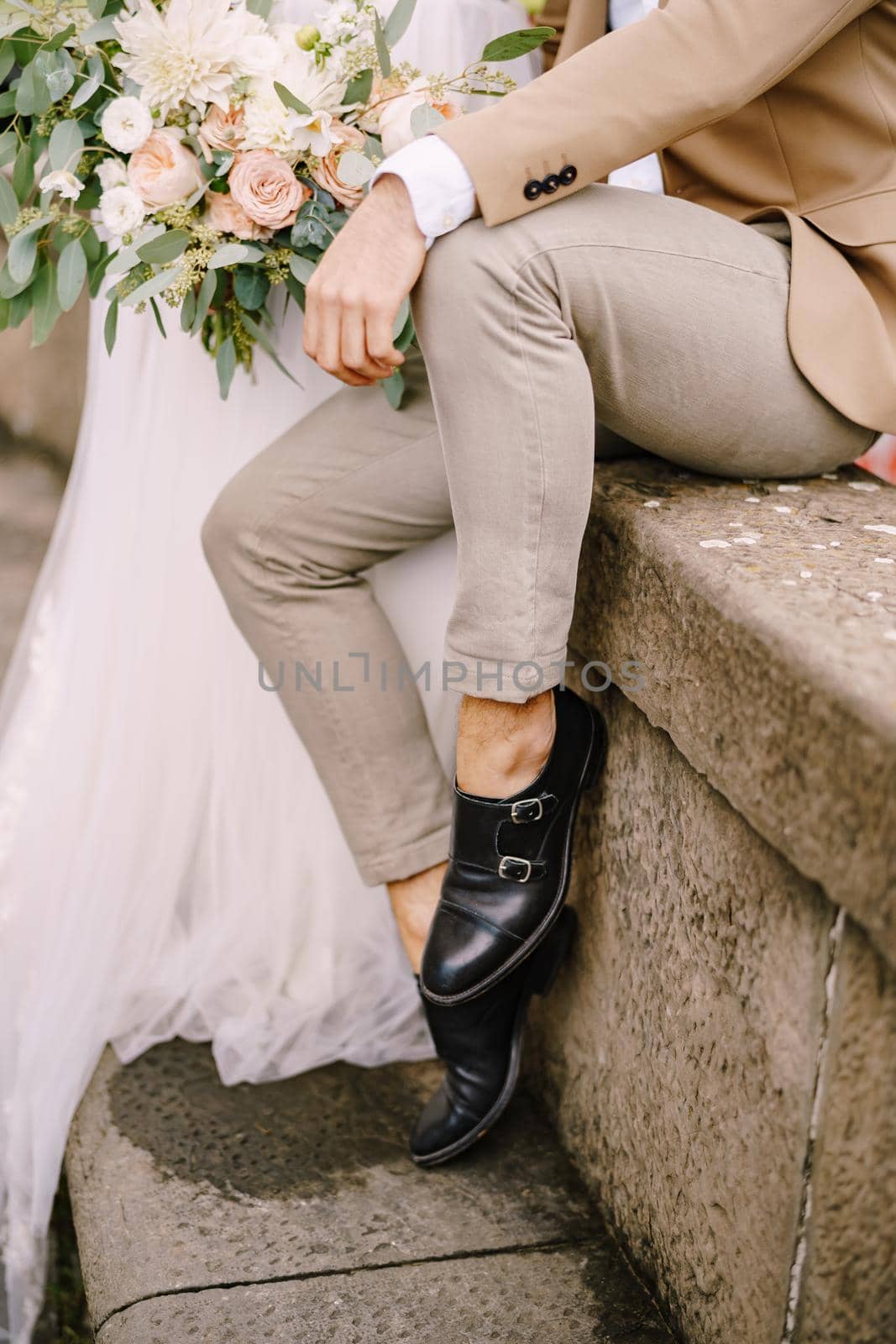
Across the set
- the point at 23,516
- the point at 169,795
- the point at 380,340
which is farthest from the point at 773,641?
the point at 23,516

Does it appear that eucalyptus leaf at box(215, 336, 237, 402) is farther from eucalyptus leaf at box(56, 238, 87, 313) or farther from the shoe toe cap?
the shoe toe cap

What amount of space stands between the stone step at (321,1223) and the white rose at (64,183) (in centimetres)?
127

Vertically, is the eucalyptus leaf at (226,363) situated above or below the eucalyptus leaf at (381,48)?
below

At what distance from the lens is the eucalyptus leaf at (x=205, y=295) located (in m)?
1.42

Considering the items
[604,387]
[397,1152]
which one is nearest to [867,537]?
[604,387]

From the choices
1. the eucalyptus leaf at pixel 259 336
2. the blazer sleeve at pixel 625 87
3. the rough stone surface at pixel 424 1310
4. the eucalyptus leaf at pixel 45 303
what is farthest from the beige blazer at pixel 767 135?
the rough stone surface at pixel 424 1310

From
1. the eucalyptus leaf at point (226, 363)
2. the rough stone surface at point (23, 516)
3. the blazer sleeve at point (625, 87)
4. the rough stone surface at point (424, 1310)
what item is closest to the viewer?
the blazer sleeve at point (625, 87)

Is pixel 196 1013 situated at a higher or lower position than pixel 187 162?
lower

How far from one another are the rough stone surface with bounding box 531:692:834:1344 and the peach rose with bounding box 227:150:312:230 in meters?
0.74

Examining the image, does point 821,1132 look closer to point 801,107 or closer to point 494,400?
→ point 494,400

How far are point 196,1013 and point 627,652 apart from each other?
3.28 feet

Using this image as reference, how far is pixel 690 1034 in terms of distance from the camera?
47.7 inches

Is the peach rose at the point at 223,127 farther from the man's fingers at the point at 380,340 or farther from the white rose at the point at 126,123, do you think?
the man's fingers at the point at 380,340

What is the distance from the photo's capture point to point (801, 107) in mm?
1324
